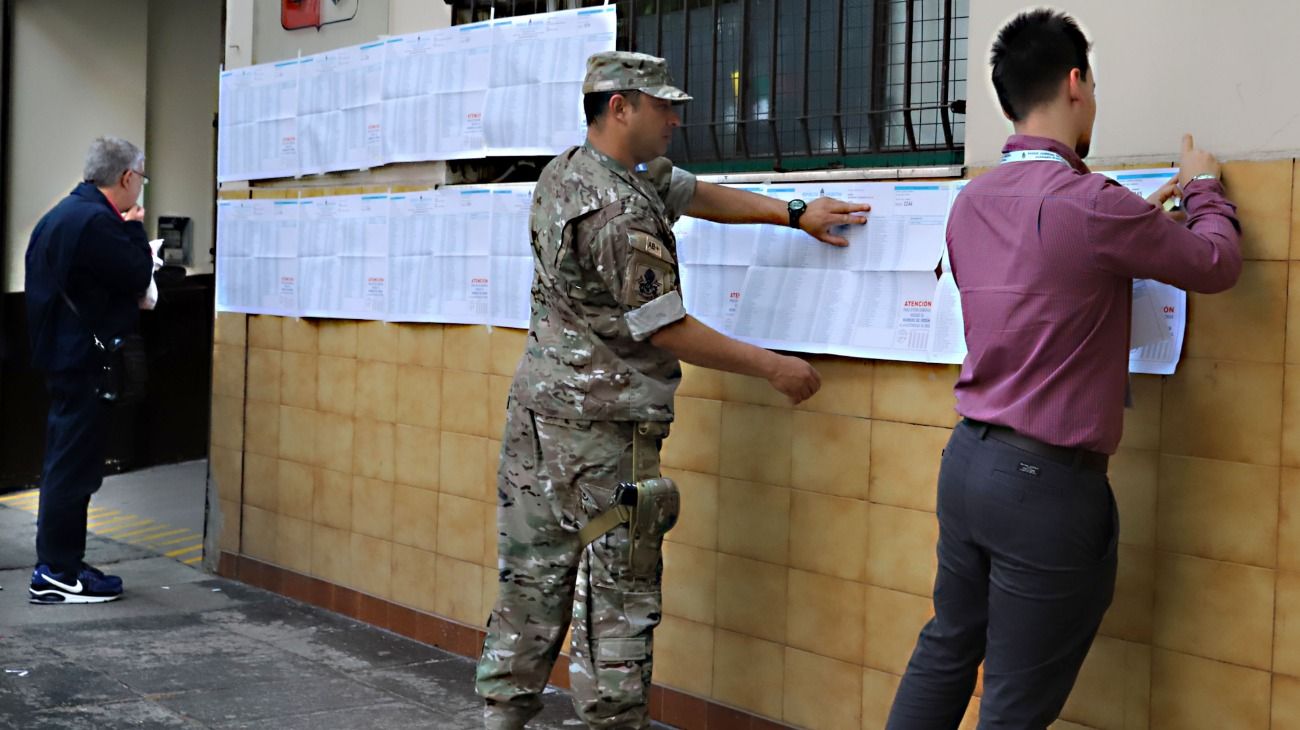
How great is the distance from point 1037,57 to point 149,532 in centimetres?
594

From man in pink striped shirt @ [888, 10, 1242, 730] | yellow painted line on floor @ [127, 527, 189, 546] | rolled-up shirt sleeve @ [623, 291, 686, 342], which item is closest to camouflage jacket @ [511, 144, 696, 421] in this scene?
rolled-up shirt sleeve @ [623, 291, 686, 342]

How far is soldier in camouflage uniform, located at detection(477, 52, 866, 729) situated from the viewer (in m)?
3.45

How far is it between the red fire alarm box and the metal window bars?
1.63 metres

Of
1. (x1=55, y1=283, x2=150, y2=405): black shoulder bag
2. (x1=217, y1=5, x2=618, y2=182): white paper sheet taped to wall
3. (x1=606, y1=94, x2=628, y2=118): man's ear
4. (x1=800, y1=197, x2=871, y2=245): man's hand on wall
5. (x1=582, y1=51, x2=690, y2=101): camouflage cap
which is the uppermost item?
(x1=217, y1=5, x2=618, y2=182): white paper sheet taped to wall

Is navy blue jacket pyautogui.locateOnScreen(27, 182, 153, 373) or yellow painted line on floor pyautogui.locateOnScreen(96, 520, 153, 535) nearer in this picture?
navy blue jacket pyautogui.locateOnScreen(27, 182, 153, 373)

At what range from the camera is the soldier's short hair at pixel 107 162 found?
19.8ft

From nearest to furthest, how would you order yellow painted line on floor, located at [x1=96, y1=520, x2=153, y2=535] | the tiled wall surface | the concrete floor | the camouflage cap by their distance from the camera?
the tiled wall surface → the camouflage cap → the concrete floor → yellow painted line on floor, located at [x1=96, y1=520, x2=153, y2=535]

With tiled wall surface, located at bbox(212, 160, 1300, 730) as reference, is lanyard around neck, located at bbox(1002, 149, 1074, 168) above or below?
above

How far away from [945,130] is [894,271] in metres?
0.43

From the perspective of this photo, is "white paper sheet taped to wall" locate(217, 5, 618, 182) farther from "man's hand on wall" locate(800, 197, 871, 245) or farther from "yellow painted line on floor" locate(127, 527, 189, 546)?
"yellow painted line on floor" locate(127, 527, 189, 546)

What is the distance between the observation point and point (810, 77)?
4.08 m

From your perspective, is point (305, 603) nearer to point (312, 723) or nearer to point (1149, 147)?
point (312, 723)

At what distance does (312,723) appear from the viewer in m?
4.31

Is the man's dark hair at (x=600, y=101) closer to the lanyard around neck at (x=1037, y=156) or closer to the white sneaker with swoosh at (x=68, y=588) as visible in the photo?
the lanyard around neck at (x=1037, y=156)
